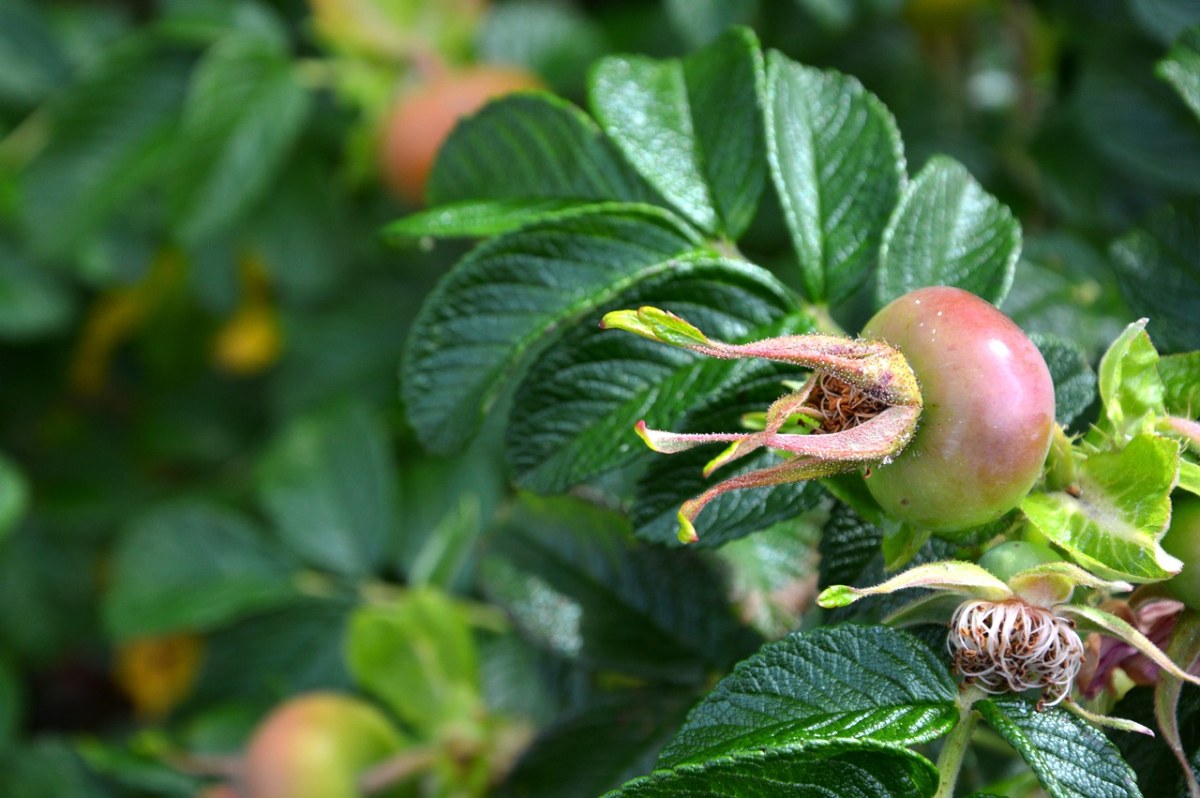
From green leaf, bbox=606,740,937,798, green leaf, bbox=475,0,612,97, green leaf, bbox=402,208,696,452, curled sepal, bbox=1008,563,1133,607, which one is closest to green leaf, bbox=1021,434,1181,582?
curled sepal, bbox=1008,563,1133,607

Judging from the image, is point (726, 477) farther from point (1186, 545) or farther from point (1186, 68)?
point (1186, 68)

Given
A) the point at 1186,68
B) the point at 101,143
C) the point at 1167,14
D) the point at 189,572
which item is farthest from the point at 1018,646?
the point at 101,143

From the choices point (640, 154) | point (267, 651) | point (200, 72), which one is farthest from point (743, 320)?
point (200, 72)

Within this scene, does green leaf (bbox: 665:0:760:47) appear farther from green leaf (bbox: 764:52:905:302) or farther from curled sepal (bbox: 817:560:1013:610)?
curled sepal (bbox: 817:560:1013:610)

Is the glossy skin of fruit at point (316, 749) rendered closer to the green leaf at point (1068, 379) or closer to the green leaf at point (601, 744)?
the green leaf at point (601, 744)

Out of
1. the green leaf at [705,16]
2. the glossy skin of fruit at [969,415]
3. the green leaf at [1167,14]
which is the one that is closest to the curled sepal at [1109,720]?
the glossy skin of fruit at [969,415]
